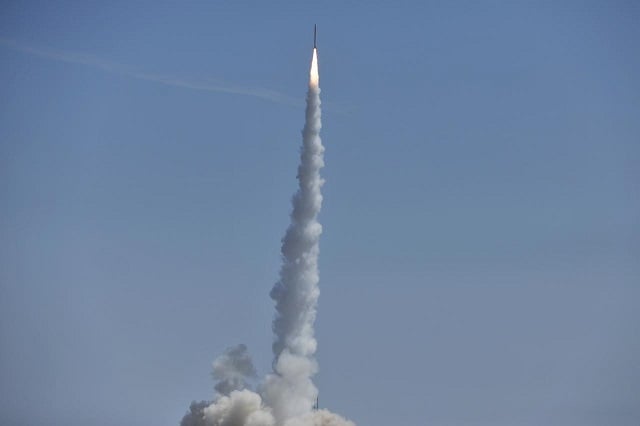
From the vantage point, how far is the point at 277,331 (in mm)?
147000

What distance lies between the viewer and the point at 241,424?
146m

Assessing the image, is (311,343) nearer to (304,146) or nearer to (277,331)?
(277,331)

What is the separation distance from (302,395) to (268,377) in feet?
9.32

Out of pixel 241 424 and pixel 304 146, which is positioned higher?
pixel 304 146

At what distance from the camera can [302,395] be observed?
14688cm

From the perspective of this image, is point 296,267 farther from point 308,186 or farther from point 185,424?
point 185,424

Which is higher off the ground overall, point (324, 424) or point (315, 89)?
point (315, 89)

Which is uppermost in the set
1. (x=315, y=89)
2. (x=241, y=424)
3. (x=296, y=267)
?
(x=315, y=89)

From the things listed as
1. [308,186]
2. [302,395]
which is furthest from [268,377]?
[308,186]

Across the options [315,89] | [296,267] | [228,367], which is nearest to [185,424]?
[228,367]

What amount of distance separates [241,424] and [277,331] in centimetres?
729

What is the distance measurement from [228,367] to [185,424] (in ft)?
17.6

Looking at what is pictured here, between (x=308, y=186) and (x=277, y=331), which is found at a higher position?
(x=308, y=186)

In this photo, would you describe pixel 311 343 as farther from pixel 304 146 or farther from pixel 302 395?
pixel 304 146
